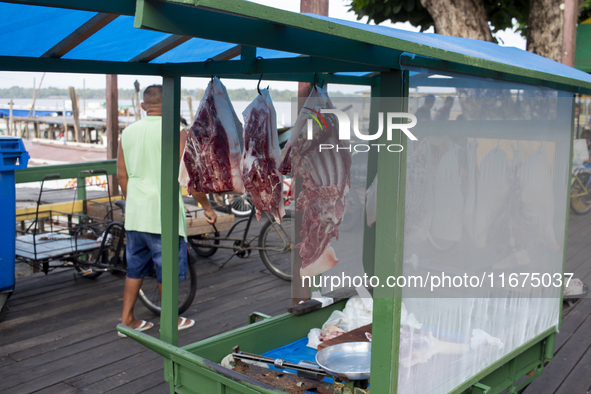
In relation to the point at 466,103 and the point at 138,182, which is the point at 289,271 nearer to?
the point at 138,182

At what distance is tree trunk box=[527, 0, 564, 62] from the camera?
682cm

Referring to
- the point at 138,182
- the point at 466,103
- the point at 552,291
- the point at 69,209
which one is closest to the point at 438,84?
the point at 466,103

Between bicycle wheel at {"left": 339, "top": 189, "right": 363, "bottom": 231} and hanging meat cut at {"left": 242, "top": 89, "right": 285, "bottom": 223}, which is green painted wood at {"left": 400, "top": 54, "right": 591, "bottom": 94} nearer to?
hanging meat cut at {"left": 242, "top": 89, "right": 285, "bottom": 223}

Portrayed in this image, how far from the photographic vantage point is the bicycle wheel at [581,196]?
31.9ft

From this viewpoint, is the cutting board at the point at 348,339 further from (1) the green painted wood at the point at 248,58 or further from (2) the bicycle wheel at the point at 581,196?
(2) the bicycle wheel at the point at 581,196

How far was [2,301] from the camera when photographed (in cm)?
414

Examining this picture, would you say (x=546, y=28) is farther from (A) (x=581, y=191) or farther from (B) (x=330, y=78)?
(B) (x=330, y=78)

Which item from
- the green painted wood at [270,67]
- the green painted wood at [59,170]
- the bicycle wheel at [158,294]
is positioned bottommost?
the bicycle wheel at [158,294]

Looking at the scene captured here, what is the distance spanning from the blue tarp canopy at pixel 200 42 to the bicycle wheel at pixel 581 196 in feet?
26.0

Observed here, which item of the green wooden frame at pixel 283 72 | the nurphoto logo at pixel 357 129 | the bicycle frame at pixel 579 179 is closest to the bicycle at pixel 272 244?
the nurphoto logo at pixel 357 129

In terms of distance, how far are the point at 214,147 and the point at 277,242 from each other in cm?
313

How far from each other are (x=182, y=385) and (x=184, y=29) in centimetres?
181

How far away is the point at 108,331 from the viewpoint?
4.14 metres

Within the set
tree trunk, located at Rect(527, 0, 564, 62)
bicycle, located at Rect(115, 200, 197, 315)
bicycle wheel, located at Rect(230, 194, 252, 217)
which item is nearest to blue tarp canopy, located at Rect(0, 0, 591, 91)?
bicycle, located at Rect(115, 200, 197, 315)
